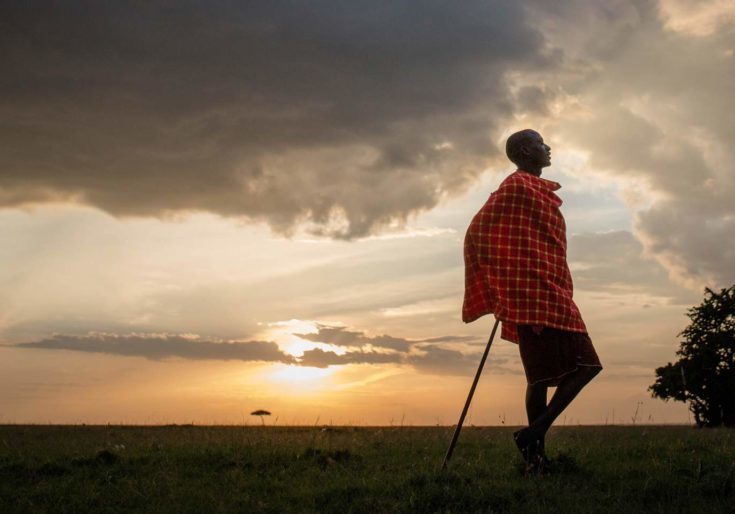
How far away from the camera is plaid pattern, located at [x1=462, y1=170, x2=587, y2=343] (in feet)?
25.3

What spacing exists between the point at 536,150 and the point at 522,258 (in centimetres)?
132

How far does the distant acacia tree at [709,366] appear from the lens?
1544 inches

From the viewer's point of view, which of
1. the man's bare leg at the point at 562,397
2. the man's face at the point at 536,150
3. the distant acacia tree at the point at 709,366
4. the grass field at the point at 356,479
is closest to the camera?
the grass field at the point at 356,479

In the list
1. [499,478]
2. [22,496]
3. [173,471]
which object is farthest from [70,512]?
[499,478]

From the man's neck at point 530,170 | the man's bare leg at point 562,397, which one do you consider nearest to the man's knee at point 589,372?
the man's bare leg at point 562,397

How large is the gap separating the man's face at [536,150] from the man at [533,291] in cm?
1

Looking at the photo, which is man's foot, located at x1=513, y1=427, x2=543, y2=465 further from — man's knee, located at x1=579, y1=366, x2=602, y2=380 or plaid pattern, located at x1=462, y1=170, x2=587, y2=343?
plaid pattern, located at x1=462, y1=170, x2=587, y2=343

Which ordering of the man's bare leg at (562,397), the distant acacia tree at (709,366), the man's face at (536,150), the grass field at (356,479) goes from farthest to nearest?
1. the distant acacia tree at (709,366)
2. the man's face at (536,150)
3. the man's bare leg at (562,397)
4. the grass field at (356,479)

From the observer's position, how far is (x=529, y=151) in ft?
27.3

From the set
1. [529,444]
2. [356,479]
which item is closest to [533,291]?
[529,444]

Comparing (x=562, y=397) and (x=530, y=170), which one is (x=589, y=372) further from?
(x=530, y=170)

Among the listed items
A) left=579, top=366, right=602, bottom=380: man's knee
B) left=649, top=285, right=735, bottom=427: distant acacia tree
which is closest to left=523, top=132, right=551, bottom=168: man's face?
left=579, top=366, right=602, bottom=380: man's knee

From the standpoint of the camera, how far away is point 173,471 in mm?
8625

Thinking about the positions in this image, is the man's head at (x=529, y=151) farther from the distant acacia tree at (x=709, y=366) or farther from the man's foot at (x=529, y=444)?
the distant acacia tree at (x=709, y=366)
